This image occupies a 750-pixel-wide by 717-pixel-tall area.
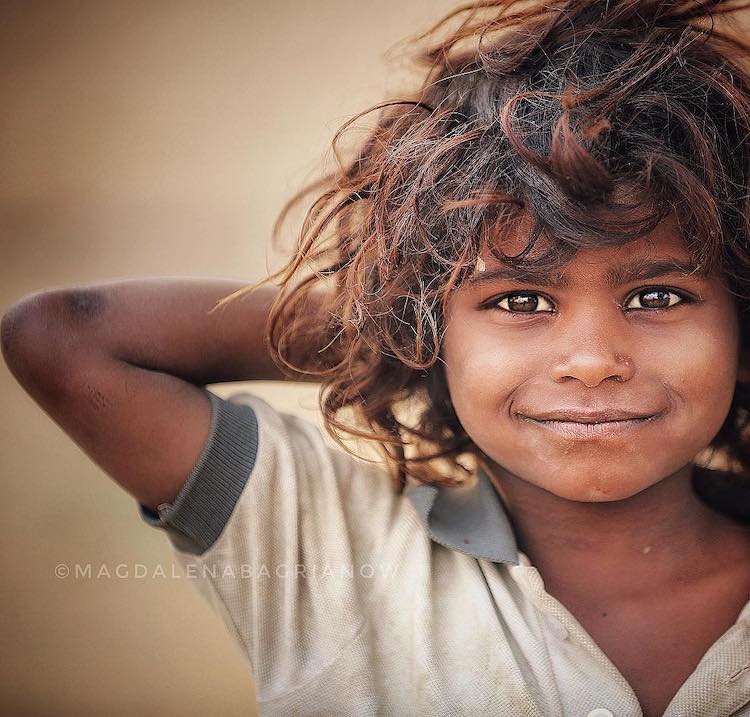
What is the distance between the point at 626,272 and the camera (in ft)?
2.99

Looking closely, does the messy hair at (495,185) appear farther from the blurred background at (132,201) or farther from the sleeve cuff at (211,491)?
the blurred background at (132,201)

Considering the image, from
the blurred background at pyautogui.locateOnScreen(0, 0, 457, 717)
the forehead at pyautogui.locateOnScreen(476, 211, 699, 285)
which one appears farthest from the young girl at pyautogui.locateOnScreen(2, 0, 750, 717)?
the blurred background at pyautogui.locateOnScreen(0, 0, 457, 717)

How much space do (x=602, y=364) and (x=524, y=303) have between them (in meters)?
0.12

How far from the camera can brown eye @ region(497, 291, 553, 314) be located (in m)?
0.96

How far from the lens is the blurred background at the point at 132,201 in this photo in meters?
1.69

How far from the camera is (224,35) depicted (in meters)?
1.94

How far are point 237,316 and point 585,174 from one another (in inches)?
18.0

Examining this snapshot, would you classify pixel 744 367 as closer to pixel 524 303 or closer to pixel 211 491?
pixel 524 303

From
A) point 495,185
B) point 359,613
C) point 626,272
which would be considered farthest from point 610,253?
point 359,613

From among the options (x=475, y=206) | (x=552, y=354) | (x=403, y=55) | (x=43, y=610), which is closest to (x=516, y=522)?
(x=552, y=354)

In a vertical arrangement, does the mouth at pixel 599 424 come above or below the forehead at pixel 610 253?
below

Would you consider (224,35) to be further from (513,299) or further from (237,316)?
(513,299)

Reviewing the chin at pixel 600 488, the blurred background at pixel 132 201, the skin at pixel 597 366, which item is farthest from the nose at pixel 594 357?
the blurred background at pixel 132 201

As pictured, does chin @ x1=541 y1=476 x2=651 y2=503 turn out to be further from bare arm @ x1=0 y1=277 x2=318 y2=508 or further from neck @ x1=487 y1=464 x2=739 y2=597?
bare arm @ x1=0 y1=277 x2=318 y2=508
